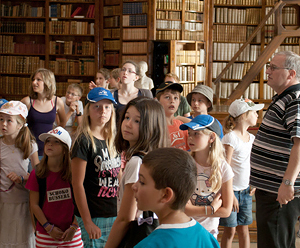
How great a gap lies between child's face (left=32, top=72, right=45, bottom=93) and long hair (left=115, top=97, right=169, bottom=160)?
6.12 feet

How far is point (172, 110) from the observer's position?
2432 millimetres

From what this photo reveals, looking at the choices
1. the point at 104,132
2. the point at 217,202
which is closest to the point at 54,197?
the point at 104,132

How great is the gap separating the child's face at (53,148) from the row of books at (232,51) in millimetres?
6323

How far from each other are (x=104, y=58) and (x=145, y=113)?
20.8 feet

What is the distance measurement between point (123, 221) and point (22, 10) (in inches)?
283

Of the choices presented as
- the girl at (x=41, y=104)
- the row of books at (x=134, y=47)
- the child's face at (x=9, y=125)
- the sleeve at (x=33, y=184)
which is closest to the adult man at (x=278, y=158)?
the sleeve at (x=33, y=184)

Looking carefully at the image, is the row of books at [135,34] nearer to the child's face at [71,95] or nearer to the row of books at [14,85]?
the row of books at [14,85]

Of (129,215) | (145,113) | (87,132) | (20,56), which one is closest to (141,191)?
(129,215)

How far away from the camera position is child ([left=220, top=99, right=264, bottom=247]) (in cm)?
247

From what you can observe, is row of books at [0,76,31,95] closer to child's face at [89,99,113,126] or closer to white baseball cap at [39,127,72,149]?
white baseball cap at [39,127,72,149]

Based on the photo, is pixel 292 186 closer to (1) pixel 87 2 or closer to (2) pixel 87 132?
(2) pixel 87 132

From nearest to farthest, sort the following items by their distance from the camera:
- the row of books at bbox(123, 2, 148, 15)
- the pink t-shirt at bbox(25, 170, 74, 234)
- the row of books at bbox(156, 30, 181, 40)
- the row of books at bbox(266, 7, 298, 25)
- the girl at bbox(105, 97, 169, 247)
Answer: the girl at bbox(105, 97, 169, 247) < the pink t-shirt at bbox(25, 170, 74, 234) < the row of books at bbox(123, 2, 148, 15) < the row of books at bbox(156, 30, 181, 40) < the row of books at bbox(266, 7, 298, 25)

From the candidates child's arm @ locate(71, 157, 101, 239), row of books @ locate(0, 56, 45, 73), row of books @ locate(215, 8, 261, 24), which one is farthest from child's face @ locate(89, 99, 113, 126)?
row of books @ locate(215, 8, 261, 24)

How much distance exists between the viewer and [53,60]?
25.2 ft
